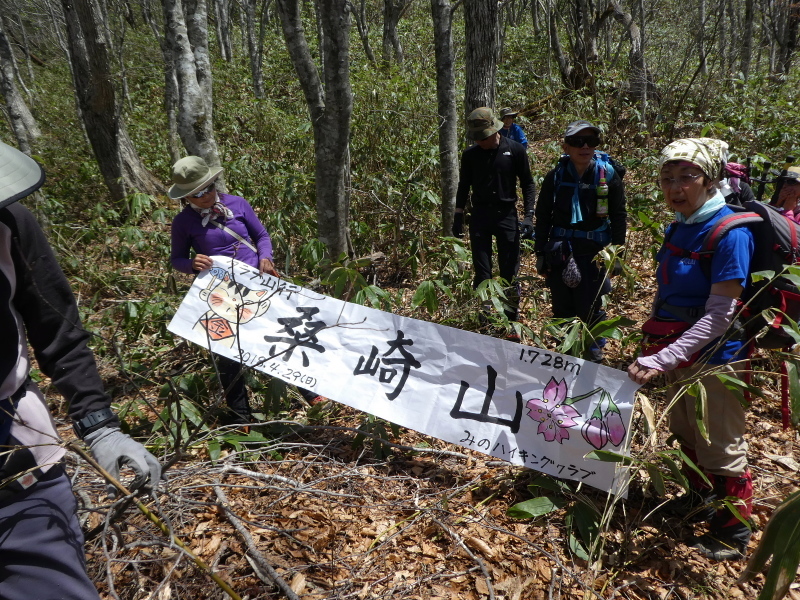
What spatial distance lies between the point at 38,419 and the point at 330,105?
131 inches

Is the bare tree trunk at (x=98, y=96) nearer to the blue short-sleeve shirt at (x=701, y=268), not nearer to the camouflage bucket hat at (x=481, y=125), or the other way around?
the camouflage bucket hat at (x=481, y=125)

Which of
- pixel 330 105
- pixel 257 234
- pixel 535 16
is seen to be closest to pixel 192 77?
pixel 330 105

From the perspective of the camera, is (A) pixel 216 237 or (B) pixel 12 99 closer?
(A) pixel 216 237

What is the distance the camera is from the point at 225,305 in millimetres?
3615

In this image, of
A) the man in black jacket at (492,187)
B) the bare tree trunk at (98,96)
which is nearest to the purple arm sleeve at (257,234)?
the man in black jacket at (492,187)

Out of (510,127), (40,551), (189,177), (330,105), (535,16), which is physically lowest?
(40,551)

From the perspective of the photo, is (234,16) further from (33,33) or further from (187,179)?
(187,179)

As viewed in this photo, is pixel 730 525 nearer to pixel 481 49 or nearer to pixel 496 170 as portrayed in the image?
pixel 496 170

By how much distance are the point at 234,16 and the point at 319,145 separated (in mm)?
32241

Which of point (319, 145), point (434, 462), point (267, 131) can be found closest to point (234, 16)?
point (267, 131)

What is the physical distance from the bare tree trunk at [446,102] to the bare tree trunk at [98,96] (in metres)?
5.35

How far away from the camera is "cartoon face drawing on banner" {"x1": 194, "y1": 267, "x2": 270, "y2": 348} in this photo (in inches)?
139

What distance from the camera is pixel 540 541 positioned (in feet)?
9.00

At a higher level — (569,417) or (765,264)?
(765,264)
